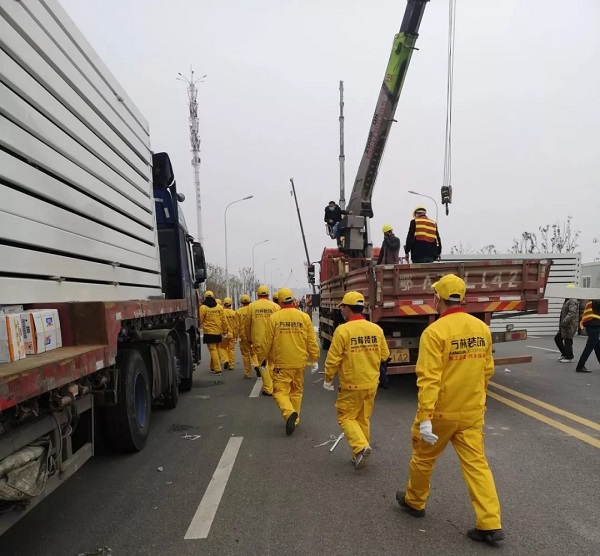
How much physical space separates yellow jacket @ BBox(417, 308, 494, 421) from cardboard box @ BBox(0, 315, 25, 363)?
249 centimetres

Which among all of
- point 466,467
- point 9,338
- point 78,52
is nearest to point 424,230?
point 466,467

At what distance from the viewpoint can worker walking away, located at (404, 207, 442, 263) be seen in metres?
8.10

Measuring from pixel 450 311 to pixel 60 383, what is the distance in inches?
101

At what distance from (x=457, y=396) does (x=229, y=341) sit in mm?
8542

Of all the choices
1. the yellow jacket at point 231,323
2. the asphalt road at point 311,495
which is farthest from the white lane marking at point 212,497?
the yellow jacket at point 231,323

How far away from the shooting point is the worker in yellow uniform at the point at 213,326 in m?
10.3

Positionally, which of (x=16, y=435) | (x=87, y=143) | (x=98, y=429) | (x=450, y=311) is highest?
(x=87, y=143)

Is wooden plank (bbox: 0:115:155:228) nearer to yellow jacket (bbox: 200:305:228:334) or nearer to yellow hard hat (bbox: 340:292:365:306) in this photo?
yellow hard hat (bbox: 340:292:365:306)

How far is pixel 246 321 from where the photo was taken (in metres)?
8.81

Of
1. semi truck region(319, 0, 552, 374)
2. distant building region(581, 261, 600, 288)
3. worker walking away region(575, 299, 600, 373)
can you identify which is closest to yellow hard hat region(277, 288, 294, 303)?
semi truck region(319, 0, 552, 374)

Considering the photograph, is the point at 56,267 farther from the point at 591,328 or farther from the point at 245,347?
the point at 591,328

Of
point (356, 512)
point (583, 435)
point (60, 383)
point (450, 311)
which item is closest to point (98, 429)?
point (60, 383)

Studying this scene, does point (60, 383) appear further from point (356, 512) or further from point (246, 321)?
point (246, 321)

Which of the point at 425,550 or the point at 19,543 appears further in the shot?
the point at 19,543
